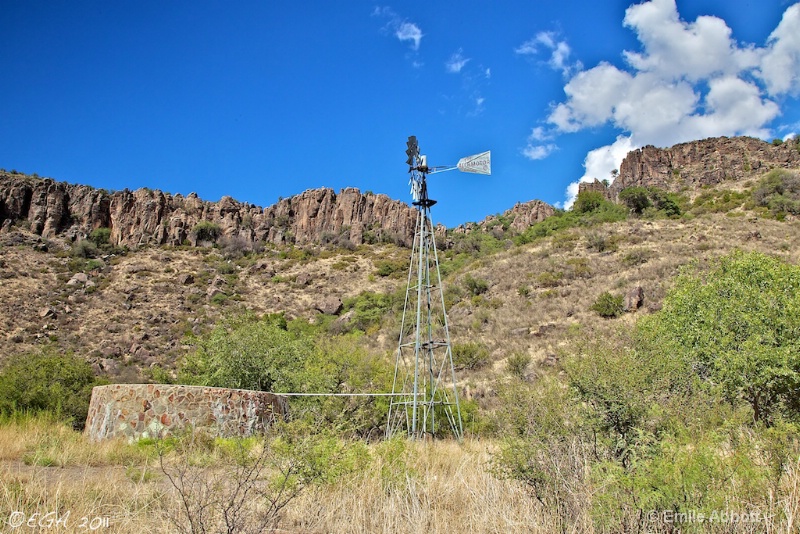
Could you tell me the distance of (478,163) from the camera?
11516mm

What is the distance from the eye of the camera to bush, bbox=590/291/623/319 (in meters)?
23.1

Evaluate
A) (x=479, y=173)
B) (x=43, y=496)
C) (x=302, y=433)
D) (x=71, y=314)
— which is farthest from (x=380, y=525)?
(x=71, y=314)

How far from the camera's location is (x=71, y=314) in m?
32.2

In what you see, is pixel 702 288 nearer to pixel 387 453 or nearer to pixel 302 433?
pixel 387 453

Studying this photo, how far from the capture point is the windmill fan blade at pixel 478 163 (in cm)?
1139

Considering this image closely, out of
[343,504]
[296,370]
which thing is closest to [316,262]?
[296,370]

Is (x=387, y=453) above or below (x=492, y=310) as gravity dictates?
below

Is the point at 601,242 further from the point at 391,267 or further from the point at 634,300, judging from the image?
the point at 391,267

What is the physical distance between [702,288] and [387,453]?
10598mm

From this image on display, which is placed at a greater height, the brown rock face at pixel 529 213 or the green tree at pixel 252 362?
the brown rock face at pixel 529 213

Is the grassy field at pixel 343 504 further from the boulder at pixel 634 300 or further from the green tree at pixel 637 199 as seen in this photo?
the green tree at pixel 637 199

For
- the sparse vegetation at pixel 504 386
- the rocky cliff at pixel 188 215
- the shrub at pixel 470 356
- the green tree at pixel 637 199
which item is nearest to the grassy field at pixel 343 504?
the sparse vegetation at pixel 504 386

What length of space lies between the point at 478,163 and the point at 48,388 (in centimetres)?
1223

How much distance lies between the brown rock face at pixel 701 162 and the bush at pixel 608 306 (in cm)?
3122
